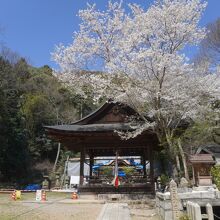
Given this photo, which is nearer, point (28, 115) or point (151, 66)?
point (151, 66)

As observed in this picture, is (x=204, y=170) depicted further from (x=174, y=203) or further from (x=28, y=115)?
(x=28, y=115)

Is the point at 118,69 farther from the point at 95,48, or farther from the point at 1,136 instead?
the point at 1,136

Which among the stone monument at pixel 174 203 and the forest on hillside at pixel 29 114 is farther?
the forest on hillside at pixel 29 114

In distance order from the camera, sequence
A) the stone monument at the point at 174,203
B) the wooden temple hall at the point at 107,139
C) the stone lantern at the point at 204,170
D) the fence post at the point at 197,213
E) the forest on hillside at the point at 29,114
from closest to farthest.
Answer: the fence post at the point at 197,213 < the stone monument at the point at 174,203 < the stone lantern at the point at 204,170 < the wooden temple hall at the point at 107,139 < the forest on hillside at the point at 29,114

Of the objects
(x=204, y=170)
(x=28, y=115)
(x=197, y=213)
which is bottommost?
(x=197, y=213)

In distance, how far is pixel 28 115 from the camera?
41.8 m

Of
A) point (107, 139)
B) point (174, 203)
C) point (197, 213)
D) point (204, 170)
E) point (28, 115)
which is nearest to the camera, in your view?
point (197, 213)

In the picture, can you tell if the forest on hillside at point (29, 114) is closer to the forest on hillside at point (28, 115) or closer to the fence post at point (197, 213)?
the forest on hillside at point (28, 115)

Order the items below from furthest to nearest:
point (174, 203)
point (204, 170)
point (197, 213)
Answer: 1. point (204, 170)
2. point (174, 203)
3. point (197, 213)

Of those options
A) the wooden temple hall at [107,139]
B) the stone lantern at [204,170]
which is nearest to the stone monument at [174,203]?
the stone lantern at [204,170]

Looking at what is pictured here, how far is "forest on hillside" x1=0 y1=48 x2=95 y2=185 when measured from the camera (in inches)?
1329

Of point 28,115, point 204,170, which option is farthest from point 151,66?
point 28,115

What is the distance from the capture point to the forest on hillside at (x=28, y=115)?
111ft

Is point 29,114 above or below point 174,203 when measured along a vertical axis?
above
